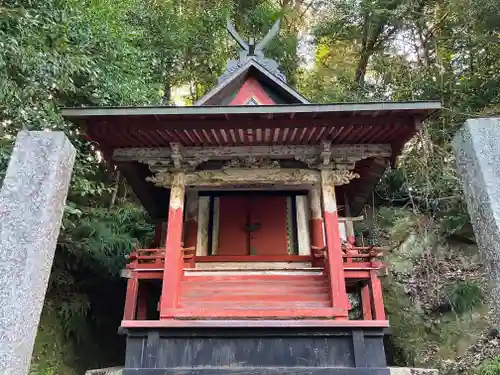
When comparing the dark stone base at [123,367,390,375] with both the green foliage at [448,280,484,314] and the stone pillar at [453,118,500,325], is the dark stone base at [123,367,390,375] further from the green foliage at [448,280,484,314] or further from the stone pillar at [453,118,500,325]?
the green foliage at [448,280,484,314]

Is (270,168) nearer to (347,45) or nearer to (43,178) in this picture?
(43,178)

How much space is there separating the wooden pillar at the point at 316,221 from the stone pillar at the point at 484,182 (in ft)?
12.0

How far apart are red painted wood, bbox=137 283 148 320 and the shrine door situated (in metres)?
1.44

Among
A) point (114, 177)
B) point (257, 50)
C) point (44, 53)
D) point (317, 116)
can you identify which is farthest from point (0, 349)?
point (114, 177)

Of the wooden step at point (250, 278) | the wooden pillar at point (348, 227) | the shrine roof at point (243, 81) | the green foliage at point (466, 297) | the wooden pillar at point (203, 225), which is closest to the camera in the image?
the wooden step at point (250, 278)

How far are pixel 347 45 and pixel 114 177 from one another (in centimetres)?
1006

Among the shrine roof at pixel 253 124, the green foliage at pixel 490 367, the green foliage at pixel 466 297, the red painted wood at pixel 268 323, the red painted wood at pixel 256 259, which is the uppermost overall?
the shrine roof at pixel 253 124

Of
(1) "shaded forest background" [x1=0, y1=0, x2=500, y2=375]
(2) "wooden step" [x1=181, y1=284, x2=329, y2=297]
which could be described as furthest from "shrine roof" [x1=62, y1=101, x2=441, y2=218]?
(2) "wooden step" [x1=181, y1=284, x2=329, y2=297]

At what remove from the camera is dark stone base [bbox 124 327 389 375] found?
5.20 meters

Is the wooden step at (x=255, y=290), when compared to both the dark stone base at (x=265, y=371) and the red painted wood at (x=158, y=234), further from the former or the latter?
the red painted wood at (x=158, y=234)

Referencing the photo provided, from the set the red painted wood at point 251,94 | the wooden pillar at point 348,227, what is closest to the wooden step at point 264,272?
the wooden pillar at point 348,227

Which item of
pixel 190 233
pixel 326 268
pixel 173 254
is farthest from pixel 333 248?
pixel 190 233

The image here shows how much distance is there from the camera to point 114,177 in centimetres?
1112

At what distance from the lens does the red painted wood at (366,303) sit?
288 inches
